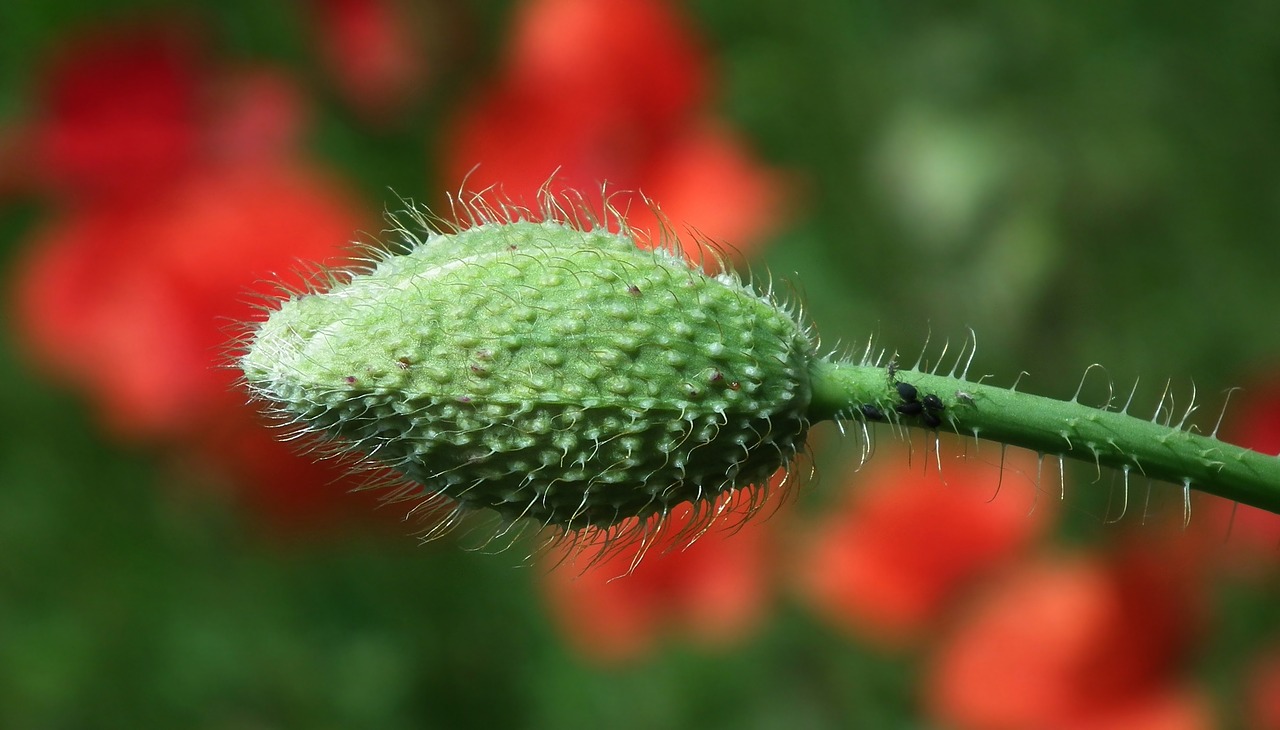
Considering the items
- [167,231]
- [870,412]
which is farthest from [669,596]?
[870,412]

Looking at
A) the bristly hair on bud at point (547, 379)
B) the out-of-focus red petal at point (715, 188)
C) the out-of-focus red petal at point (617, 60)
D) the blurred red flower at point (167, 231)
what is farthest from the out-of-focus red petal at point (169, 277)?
the bristly hair on bud at point (547, 379)

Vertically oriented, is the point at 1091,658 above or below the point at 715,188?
below

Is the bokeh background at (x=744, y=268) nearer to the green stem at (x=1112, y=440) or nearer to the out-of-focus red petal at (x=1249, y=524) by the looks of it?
the out-of-focus red petal at (x=1249, y=524)

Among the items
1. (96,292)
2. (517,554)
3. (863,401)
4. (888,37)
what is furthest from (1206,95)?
(96,292)

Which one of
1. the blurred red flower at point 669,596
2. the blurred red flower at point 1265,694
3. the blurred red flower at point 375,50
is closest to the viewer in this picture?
the blurred red flower at point 1265,694

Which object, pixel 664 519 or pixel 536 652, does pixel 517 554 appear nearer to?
pixel 536 652

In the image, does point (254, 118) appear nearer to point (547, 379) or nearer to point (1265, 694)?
point (547, 379)
